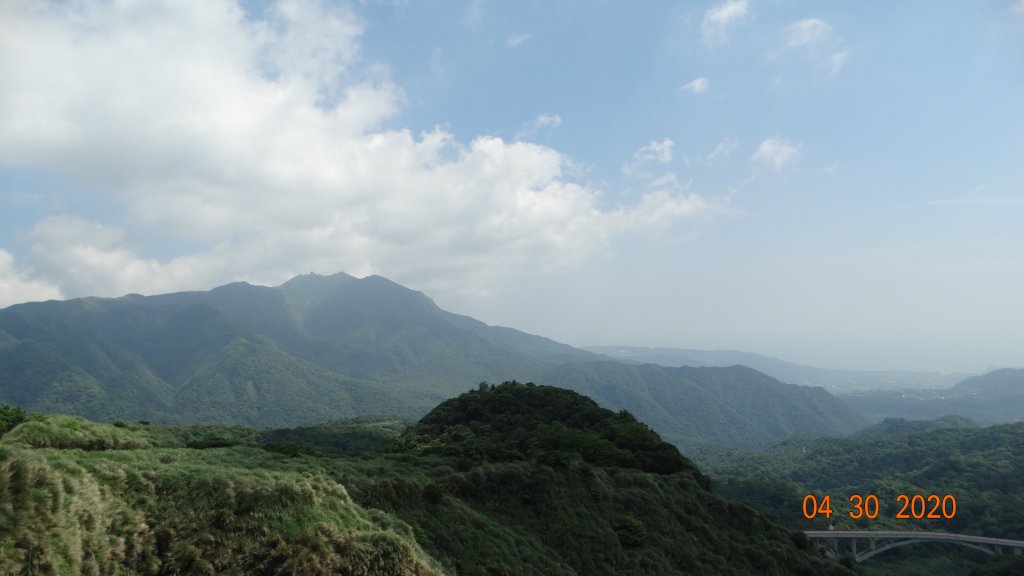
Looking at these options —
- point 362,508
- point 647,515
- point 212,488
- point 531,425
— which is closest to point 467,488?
point 362,508

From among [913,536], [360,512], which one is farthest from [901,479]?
[360,512]

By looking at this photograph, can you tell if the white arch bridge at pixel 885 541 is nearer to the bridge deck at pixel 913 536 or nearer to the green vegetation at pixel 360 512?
the bridge deck at pixel 913 536

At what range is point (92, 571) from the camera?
46.0 ft

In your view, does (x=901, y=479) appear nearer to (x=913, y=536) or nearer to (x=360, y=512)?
(x=913, y=536)

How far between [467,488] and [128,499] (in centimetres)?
1790

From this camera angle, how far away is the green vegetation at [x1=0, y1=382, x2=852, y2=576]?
1479cm

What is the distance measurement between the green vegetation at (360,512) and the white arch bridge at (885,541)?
4373 centimetres

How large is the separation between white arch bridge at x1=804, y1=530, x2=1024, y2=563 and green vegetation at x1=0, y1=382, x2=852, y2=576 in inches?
1722

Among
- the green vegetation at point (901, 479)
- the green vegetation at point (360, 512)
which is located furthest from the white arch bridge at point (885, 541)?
the green vegetation at point (360, 512)

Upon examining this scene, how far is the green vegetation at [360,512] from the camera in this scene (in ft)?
48.5

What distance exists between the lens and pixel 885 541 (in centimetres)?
8894

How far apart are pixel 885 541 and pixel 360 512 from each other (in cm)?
9971

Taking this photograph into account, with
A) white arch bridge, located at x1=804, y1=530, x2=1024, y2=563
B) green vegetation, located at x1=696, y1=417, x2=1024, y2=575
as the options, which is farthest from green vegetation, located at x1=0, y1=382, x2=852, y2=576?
white arch bridge, located at x1=804, y1=530, x2=1024, y2=563

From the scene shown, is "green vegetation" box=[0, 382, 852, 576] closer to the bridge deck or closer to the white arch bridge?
the bridge deck
